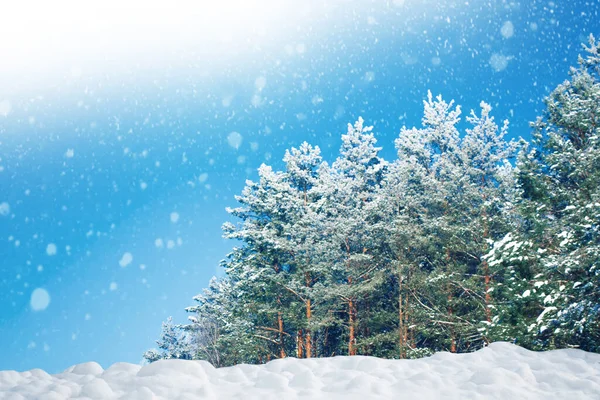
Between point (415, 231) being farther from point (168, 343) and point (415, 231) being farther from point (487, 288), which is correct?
point (168, 343)

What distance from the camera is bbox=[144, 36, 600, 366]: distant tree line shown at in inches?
443

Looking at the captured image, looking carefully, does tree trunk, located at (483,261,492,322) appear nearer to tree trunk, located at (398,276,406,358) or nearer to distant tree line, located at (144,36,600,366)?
distant tree line, located at (144,36,600,366)

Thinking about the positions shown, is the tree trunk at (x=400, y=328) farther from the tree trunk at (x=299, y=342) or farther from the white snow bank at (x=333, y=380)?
the white snow bank at (x=333, y=380)

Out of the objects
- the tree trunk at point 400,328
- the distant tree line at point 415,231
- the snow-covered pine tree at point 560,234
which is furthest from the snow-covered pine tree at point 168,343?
the snow-covered pine tree at point 560,234

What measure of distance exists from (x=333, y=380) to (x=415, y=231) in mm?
12643

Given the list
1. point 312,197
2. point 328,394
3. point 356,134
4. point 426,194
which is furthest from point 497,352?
point 356,134

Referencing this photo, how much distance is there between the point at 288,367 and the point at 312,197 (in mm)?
15139

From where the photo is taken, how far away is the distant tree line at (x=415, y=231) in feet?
36.9

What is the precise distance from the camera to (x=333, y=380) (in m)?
4.81

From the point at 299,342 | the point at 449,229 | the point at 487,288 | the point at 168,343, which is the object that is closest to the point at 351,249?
the point at 449,229

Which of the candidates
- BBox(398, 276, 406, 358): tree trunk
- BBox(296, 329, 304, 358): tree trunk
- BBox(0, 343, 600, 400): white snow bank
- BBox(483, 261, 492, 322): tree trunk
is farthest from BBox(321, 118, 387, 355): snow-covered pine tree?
BBox(0, 343, 600, 400): white snow bank

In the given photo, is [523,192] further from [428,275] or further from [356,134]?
[356,134]

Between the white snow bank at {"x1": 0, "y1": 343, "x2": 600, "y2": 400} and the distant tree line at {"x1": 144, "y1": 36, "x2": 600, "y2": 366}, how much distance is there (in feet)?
17.8

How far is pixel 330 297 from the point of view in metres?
16.6
